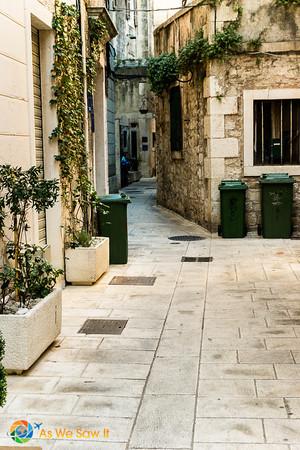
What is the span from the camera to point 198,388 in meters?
4.38

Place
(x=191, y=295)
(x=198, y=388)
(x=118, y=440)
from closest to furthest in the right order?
(x=118, y=440)
(x=198, y=388)
(x=191, y=295)

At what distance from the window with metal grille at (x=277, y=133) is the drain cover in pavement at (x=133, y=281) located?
4492 mm

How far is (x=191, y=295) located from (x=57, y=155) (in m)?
2.23

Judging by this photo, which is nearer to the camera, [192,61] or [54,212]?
[54,212]

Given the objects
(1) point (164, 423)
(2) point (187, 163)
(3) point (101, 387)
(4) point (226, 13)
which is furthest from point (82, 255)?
(2) point (187, 163)

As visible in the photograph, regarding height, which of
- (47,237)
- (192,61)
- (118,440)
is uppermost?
(192,61)

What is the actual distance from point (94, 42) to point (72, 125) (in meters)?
2.20

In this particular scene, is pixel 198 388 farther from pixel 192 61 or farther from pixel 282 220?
pixel 192 61

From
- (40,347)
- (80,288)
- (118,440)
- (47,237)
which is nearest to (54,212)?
(47,237)

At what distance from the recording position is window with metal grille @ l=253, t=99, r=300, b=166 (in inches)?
461

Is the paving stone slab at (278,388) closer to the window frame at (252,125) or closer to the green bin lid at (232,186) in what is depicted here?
the green bin lid at (232,186)

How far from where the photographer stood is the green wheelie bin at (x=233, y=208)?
37.1 ft

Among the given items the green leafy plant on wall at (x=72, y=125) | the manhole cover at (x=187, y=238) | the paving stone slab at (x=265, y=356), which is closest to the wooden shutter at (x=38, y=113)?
the green leafy plant on wall at (x=72, y=125)

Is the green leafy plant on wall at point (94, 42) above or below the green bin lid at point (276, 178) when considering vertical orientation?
above
